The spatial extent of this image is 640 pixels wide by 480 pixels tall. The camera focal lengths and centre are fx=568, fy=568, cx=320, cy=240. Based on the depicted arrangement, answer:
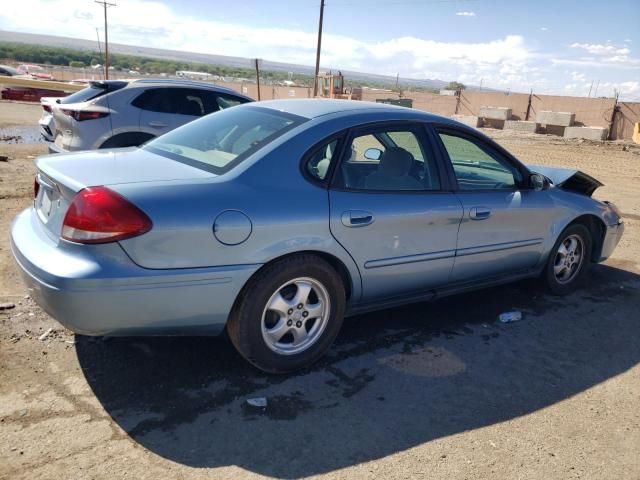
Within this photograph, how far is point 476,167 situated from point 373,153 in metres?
0.94

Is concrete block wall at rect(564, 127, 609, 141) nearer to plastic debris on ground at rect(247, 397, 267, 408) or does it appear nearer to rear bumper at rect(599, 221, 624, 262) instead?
rear bumper at rect(599, 221, 624, 262)

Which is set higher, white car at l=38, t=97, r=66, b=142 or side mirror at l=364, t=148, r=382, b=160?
side mirror at l=364, t=148, r=382, b=160

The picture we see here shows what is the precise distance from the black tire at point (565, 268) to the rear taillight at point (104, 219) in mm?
3712

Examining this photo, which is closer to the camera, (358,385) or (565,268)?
(358,385)

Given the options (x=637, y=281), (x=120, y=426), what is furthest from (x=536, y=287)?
(x=120, y=426)

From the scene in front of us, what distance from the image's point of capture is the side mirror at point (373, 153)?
4102mm

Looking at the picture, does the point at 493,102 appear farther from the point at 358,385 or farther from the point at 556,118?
the point at 358,385

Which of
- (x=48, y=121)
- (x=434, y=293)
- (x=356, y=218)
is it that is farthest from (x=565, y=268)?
(x=48, y=121)

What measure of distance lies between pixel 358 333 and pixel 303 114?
163 cm

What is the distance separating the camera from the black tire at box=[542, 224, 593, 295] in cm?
512

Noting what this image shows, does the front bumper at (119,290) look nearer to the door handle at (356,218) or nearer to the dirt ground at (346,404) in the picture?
the dirt ground at (346,404)

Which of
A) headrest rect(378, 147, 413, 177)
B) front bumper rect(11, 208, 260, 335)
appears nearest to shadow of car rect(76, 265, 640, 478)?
front bumper rect(11, 208, 260, 335)

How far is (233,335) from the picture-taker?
130 inches

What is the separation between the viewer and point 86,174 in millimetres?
3195
